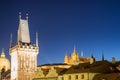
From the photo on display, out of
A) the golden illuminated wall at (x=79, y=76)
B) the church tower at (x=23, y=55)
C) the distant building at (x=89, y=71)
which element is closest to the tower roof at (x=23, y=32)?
the church tower at (x=23, y=55)

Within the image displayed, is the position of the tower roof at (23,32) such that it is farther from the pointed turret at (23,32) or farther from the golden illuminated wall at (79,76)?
the golden illuminated wall at (79,76)

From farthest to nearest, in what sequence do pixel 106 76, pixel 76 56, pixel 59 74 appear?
pixel 76 56 → pixel 59 74 → pixel 106 76

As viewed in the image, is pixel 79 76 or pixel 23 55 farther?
pixel 23 55

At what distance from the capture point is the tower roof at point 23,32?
144m

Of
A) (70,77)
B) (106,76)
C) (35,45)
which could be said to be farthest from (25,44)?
(106,76)

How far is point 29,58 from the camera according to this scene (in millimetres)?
142000

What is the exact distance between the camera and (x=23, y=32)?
475ft

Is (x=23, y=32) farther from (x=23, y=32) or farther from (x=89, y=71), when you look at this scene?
(x=89, y=71)

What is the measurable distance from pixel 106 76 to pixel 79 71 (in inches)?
442

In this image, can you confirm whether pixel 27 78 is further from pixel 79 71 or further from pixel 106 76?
pixel 106 76

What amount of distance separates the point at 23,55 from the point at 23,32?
36.2ft

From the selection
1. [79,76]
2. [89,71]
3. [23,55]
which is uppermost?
[23,55]

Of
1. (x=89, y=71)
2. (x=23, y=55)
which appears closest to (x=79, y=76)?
(x=89, y=71)

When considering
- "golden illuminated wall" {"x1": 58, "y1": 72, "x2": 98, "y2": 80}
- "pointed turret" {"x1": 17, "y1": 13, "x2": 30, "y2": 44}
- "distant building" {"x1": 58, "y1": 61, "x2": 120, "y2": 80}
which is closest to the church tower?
"pointed turret" {"x1": 17, "y1": 13, "x2": 30, "y2": 44}
